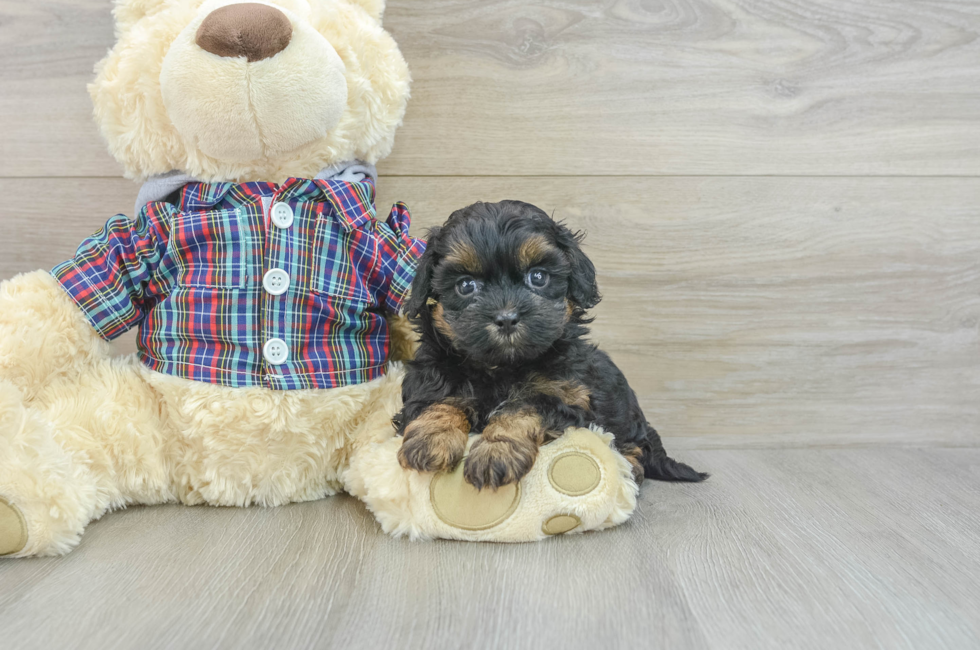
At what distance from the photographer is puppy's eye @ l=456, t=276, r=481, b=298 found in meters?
1.43

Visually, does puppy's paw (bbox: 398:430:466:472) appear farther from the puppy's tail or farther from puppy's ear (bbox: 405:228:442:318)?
the puppy's tail

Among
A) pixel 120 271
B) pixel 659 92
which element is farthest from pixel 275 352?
pixel 659 92

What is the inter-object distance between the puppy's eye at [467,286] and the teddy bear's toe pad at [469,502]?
346mm

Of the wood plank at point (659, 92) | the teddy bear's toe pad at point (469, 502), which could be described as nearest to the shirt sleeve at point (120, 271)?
the wood plank at point (659, 92)

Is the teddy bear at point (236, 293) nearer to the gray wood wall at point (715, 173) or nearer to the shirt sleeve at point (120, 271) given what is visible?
the shirt sleeve at point (120, 271)

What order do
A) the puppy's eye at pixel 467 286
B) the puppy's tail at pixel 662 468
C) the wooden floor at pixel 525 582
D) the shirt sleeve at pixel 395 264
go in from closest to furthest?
1. the wooden floor at pixel 525 582
2. the puppy's eye at pixel 467 286
3. the shirt sleeve at pixel 395 264
4. the puppy's tail at pixel 662 468

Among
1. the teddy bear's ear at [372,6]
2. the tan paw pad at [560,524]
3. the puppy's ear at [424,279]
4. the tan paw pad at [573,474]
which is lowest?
the tan paw pad at [560,524]

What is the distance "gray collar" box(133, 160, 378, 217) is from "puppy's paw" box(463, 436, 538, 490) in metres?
0.81

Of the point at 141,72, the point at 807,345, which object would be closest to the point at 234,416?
the point at 141,72

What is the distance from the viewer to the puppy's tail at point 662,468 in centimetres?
192

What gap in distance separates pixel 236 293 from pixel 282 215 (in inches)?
8.3

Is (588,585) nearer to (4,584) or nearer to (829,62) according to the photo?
(4,584)

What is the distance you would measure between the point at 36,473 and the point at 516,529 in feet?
3.13

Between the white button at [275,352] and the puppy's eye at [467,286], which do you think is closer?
the puppy's eye at [467,286]
